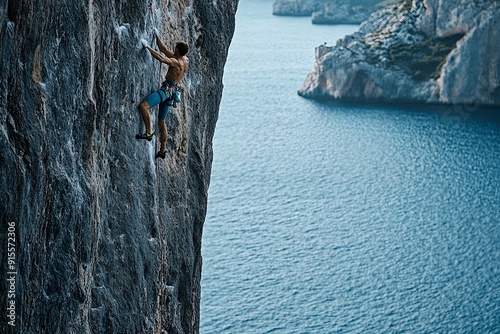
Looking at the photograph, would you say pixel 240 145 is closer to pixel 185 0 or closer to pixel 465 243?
pixel 465 243

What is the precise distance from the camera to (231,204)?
8406cm

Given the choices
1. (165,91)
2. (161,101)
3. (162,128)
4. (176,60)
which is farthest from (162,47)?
(162,128)

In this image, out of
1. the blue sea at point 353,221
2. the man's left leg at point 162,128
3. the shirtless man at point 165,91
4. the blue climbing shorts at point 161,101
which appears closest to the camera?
the shirtless man at point 165,91

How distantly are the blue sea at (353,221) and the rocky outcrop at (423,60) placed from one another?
15.9ft

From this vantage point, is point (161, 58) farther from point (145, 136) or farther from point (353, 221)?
point (353, 221)

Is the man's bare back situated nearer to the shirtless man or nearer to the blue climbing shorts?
the shirtless man

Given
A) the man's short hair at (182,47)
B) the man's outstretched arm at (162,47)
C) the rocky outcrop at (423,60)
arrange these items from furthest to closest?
1. the rocky outcrop at (423,60)
2. the man's short hair at (182,47)
3. the man's outstretched arm at (162,47)

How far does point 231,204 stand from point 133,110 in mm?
64186

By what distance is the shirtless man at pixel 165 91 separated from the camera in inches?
803

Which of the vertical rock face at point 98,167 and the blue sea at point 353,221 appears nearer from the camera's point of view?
the vertical rock face at point 98,167

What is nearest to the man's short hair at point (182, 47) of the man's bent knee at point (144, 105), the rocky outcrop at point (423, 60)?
the man's bent knee at point (144, 105)

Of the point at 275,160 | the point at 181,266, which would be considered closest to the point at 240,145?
the point at 275,160

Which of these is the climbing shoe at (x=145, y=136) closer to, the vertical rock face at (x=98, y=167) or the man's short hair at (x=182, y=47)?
the vertical rock face at (x=98, y=167)

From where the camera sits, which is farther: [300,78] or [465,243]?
[300,78]
